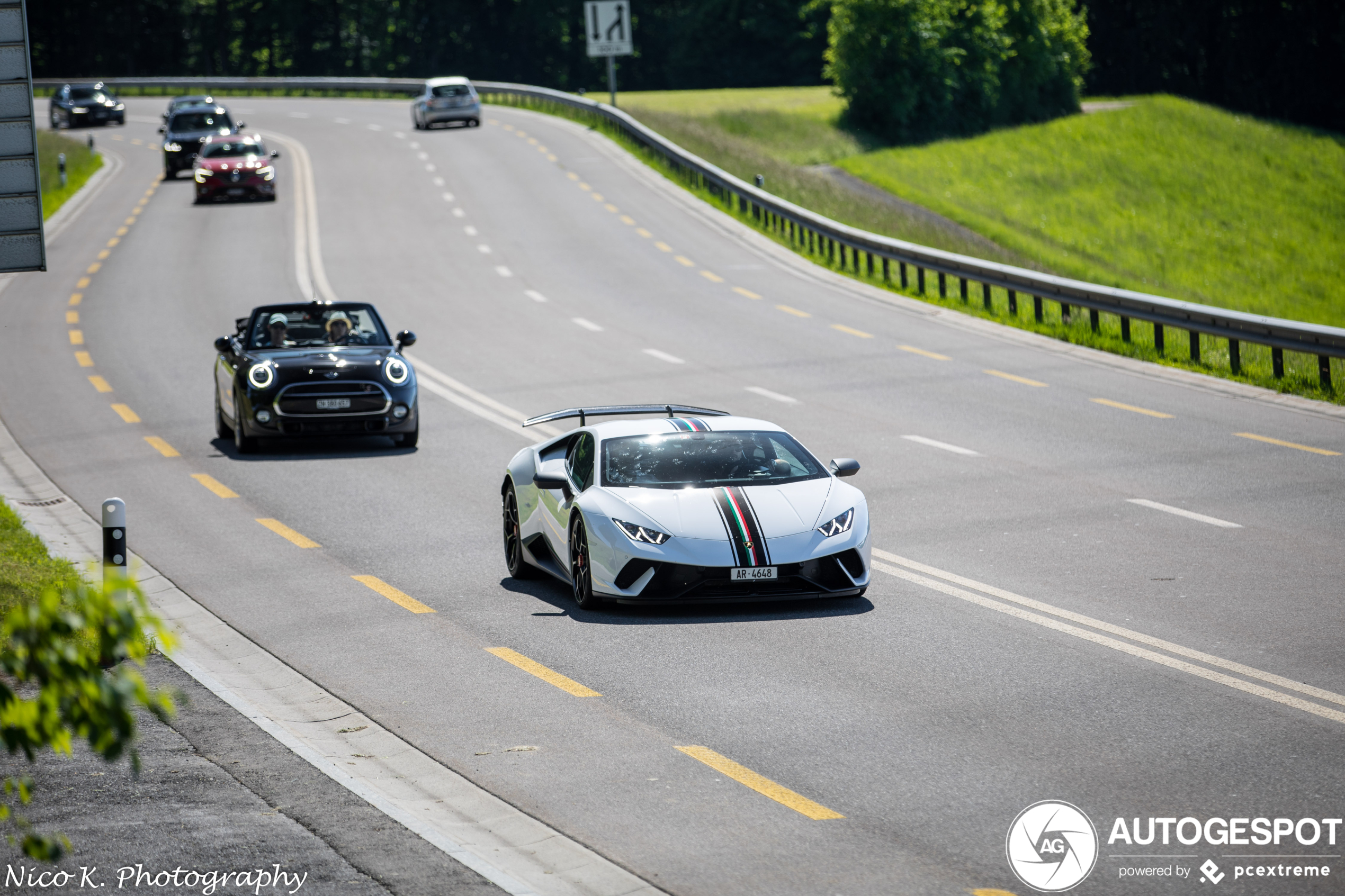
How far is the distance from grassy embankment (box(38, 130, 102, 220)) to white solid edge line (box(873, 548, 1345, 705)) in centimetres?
3600

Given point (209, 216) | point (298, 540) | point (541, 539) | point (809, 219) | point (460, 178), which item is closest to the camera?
point (541, 539)

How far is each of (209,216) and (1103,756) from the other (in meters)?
37.7

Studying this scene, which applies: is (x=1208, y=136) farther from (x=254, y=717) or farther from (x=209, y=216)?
(x=254, y=717)

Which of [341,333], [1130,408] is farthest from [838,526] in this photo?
[341,333]

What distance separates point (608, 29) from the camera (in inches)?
2313

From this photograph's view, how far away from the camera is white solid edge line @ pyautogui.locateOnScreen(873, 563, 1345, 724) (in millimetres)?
8352

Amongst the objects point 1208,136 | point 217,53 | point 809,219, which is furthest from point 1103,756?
point 217,53

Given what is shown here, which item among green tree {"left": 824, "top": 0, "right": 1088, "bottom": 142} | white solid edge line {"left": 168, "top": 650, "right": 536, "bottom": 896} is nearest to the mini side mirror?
white solid edge line {"left": 168, "top": 650, "right": 536, "bottom": 896}

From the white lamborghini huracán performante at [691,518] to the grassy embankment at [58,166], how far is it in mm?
34813

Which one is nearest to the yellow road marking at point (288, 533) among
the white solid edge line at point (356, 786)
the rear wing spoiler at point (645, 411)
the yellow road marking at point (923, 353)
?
the rear wing spoiler at point (645, 411)

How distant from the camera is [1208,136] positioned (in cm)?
7181

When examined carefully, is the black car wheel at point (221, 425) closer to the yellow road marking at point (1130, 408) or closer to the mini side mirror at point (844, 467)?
the mini side mirror at point (844, 467)

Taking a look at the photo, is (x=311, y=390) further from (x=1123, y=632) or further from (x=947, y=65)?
(x=947, y=65)

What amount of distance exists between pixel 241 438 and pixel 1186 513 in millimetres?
9660
